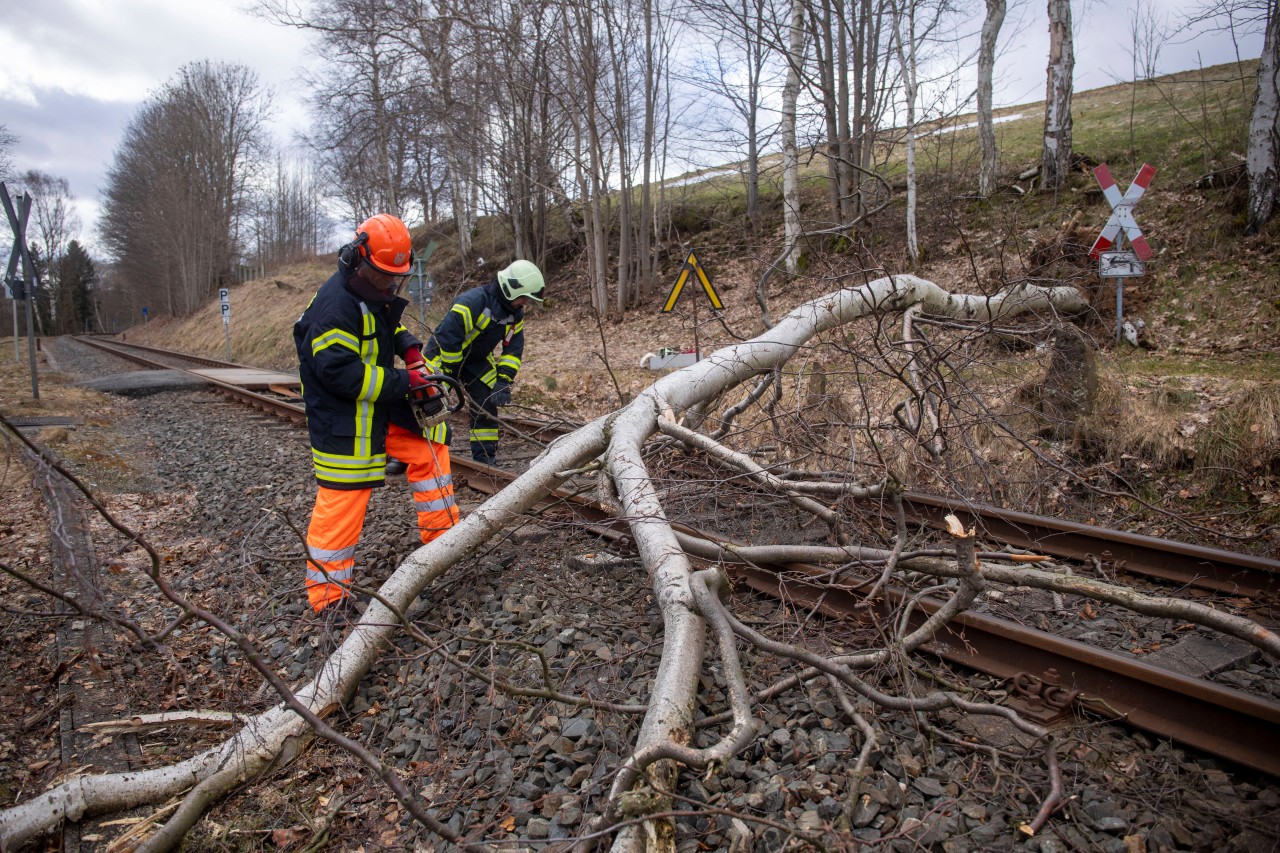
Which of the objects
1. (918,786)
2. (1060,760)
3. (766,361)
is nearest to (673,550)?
(918,786)

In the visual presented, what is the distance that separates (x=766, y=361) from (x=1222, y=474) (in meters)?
3.39

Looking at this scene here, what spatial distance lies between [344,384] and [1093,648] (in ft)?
12.1

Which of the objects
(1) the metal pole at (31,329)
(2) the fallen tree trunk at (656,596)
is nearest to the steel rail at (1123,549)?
(2) the fallen tree trunk at (656,596)

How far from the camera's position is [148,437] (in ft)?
30.8

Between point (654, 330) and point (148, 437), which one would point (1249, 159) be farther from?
point (148, 437)

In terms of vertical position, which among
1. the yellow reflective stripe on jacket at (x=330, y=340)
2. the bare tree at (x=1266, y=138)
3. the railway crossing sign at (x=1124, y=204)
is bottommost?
the yellow reflective stripe on jacket at (x=330, y=340)

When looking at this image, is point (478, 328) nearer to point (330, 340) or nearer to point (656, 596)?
point (330, 340)

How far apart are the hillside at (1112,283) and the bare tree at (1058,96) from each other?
0.38 metres

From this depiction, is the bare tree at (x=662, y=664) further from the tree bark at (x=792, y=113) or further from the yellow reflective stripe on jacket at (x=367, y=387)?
the tree bark at (x=792, y=113)

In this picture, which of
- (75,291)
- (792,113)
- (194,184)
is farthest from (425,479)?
(75,291)

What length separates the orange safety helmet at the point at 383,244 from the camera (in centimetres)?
398

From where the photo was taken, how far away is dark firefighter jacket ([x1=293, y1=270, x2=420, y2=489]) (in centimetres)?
397

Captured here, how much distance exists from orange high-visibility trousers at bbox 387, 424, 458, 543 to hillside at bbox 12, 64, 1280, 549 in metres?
0.91

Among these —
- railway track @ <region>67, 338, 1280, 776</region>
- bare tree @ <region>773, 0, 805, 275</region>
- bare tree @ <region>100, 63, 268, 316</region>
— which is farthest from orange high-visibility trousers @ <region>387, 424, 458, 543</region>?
bare tree @ <region>100, 63, 268, 316</region>
